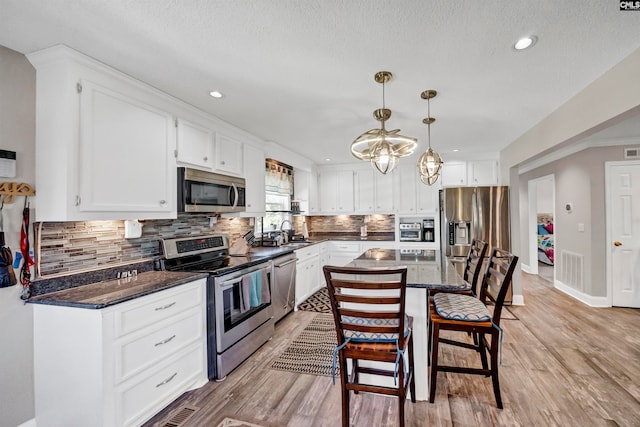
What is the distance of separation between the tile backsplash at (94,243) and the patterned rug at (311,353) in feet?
5.16

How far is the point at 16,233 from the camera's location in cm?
178

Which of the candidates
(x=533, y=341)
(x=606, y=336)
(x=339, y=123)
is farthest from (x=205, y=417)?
(x=606, y=336)

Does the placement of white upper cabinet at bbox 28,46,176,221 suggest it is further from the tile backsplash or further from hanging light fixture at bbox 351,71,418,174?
hanging light fixture at bbox 351,71,418,174

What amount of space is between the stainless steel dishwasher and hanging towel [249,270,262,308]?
404mm

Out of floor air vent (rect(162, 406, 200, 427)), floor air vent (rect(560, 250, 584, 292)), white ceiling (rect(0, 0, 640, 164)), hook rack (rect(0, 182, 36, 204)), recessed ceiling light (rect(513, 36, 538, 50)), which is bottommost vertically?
floor air vent (rect(162, 406, 200, 427))

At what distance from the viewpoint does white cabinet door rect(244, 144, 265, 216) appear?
3.63 metres

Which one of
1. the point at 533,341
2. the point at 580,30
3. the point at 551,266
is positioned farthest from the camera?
the point at 551,266

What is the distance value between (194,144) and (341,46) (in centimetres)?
169

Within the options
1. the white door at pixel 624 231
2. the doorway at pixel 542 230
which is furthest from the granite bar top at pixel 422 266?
the doorway at pixel 542 230

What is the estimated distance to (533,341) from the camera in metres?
3.09

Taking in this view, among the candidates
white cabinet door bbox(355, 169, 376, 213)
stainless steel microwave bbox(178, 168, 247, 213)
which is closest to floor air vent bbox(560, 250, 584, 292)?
white cabinet door bbox(355, 169, 376, 213)

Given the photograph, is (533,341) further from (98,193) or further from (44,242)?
(44,242)

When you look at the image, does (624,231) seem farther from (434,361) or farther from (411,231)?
(434,361)

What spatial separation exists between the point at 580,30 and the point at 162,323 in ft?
10.3
